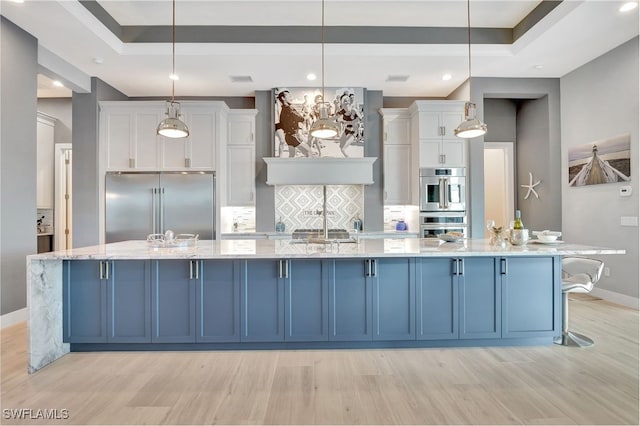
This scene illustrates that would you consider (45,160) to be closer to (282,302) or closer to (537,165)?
(282,302)

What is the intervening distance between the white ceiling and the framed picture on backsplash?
0.26m

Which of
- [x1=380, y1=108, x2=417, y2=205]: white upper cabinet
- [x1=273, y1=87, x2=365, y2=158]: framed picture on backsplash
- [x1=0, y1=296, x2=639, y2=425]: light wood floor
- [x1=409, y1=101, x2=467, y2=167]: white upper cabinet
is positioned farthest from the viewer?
[x1=380, y1=108, x2=417, y2=205]: white upper cabinet

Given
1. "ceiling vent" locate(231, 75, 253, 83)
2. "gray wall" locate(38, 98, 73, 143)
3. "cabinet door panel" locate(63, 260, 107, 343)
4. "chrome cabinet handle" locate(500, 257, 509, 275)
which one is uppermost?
"ceiling vent" locate(231, 75, 253, 83)

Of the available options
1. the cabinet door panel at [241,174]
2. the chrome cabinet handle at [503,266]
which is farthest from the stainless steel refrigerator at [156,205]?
the chrome cabinet handle at [503,266]

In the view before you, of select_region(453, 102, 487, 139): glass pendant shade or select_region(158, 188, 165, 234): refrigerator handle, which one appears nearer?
select_region(453, 102, 487, 139): glass pendant shade

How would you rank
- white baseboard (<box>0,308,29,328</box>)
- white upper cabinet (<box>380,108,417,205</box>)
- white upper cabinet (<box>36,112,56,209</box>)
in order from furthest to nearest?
white upper cabinet (<box>36,112,56,209</box>), white upper cabinet (<box>380,108,417,205</box>), white baseboard (<box>0,308,29,328</box>)

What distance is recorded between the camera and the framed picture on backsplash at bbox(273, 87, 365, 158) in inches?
212

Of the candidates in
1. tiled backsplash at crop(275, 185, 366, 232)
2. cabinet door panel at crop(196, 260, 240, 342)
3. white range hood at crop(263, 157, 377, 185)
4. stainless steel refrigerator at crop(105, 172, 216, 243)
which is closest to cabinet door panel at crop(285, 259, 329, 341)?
cabinet door panel at crop(196, 260, 240, 342)

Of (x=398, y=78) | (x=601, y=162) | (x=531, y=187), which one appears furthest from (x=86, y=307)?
(x=531, y=187)

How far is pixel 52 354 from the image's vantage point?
2.63 m

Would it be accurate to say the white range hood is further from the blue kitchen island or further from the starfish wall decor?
the starfish wall decor

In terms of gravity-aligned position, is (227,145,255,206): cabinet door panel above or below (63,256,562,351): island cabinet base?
above

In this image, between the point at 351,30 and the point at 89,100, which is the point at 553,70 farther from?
the point at 89,100

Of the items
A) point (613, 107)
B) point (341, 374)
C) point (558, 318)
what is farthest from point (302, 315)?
point (613, 107)
